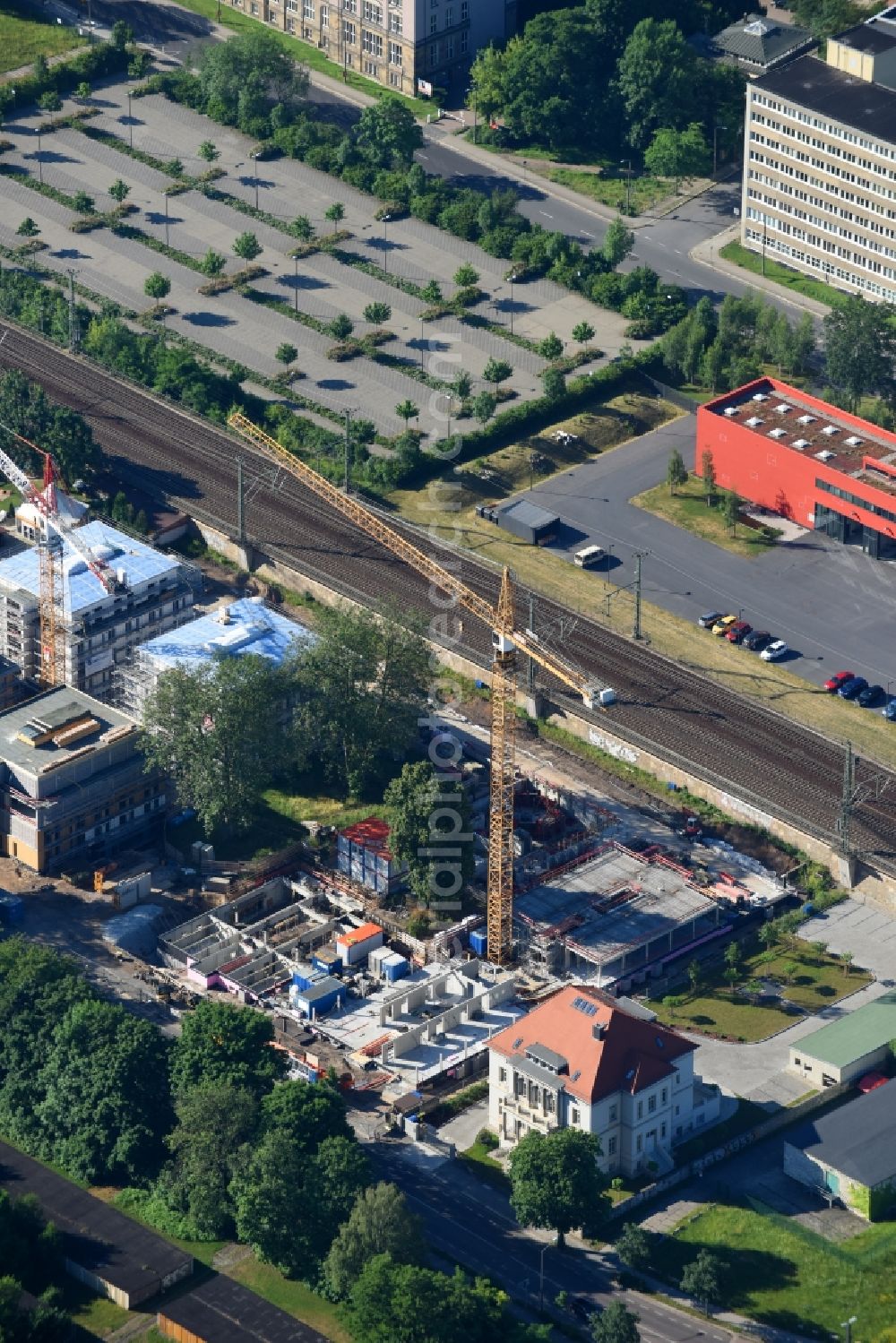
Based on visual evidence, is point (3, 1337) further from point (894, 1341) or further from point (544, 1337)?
point (894, 1341)

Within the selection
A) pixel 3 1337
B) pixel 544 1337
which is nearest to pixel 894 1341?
pixel 544 1337

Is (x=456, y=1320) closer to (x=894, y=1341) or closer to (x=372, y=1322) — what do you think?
(x=372, y=1322)

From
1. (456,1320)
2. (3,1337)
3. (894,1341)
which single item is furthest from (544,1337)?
(3,1337)

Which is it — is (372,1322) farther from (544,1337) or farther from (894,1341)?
(894,1341)

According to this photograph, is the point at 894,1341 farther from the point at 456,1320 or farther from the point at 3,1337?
the point at 3,1337

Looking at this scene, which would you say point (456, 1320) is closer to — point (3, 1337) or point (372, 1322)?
point (372, 1322)

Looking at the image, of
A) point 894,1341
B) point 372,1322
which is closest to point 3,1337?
point 372,1322
